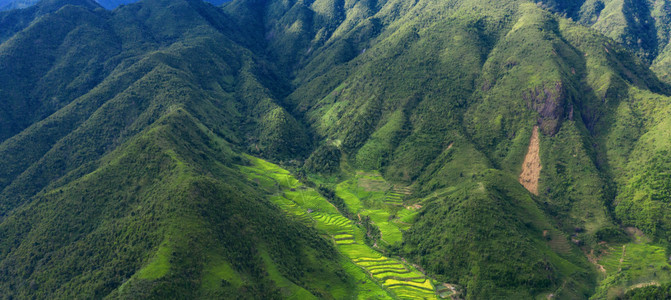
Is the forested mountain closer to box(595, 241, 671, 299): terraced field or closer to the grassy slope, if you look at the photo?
the grassy slope

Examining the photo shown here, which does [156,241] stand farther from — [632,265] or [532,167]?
[532,167]

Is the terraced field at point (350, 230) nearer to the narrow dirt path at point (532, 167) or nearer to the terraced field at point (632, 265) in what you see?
the terraced field at point (632, 265)

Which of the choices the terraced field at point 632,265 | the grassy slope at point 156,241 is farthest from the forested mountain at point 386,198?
the terraced field at point 632,265

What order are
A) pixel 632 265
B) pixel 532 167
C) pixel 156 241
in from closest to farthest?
pixel 156 241, pixel 632 265, pixel 532 167

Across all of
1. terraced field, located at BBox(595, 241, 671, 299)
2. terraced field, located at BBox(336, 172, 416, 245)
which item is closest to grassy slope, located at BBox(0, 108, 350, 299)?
terraced field, located at BBox(336, 172, 416, 245)

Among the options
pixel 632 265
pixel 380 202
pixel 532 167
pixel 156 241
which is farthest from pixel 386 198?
pixel 156 241
